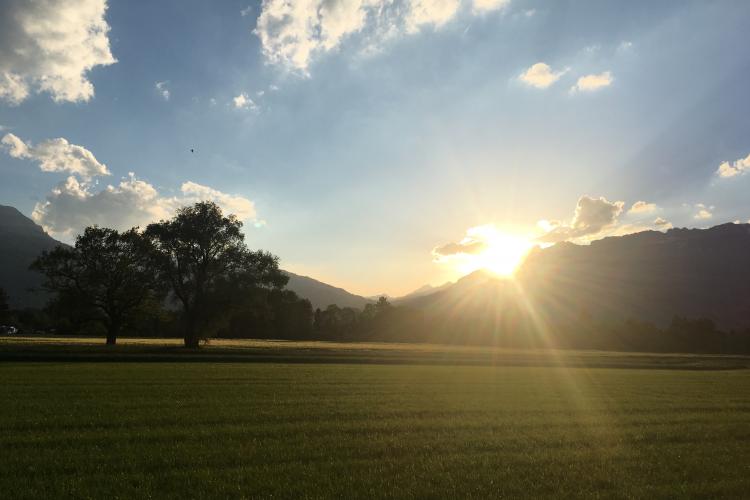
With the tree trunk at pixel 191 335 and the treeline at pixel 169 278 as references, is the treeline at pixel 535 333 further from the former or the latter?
the tree trunk at pixel 191 335

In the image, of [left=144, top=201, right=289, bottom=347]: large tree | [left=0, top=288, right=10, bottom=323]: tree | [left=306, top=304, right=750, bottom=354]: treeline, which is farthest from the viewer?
[left=0, top=288, right=10, bottom=323]: tree

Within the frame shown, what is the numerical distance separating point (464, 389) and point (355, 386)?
632 cm

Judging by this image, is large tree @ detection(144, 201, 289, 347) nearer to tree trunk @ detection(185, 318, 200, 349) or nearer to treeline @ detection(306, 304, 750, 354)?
tree trunk @ detection(185, 318, 200, 349)

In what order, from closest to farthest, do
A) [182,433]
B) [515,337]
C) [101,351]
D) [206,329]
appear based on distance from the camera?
[182,433] < [101,351] < [206,329] < [515,337]

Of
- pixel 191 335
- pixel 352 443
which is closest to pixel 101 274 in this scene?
pixel 191 335

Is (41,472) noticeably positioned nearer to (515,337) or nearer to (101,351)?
(101,351)

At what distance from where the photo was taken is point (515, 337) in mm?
123938

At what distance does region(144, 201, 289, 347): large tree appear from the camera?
53.8 m

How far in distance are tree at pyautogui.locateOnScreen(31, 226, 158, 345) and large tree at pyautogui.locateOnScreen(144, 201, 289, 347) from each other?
729cm

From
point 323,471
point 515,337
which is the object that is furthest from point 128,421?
point 515,337

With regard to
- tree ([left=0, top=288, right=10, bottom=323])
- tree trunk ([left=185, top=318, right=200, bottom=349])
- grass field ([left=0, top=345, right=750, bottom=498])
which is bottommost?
grass field ([left=0, top=345, right=750, bottom=498])

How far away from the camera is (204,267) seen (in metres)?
55.2

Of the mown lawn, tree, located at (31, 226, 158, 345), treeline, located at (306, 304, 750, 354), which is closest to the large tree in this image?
tree, located at (31, 226, 158, 345)

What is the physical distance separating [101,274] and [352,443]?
60545 millimetres
